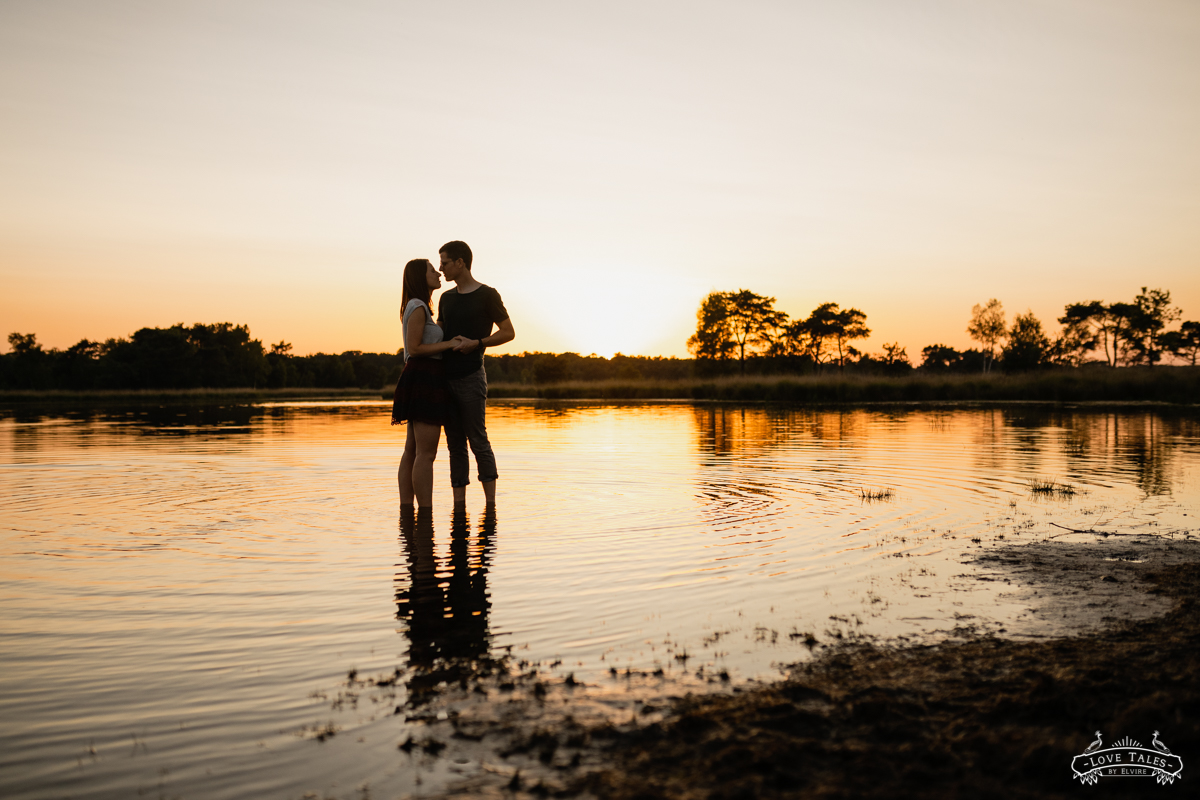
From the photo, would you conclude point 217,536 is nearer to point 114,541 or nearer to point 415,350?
point 114,541

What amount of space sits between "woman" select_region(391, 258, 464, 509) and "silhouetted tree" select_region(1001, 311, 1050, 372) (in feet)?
230

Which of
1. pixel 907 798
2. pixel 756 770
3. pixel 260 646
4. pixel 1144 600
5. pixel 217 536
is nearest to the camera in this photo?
pixel 907 798

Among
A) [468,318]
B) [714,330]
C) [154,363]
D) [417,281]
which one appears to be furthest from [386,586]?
[154,363]

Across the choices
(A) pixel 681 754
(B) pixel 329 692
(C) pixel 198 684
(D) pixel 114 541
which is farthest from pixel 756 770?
(D) pixel 114 541

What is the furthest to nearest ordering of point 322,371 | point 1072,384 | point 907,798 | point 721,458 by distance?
point 322,371, point 1072,384, point 721,458, point 907,798

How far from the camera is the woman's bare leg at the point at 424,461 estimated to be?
7367 mm

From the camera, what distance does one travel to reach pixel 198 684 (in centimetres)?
314

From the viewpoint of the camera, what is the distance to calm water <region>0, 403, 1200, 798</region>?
2666mm

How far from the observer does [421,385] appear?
24.5ft

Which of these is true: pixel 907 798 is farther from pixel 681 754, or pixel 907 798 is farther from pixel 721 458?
pixel 721 458

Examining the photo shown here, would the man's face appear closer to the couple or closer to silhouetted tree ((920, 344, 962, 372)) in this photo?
the couple

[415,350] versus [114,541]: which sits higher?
[415,350]

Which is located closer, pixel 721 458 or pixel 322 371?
pixel 721 458

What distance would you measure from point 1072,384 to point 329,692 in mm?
41194
